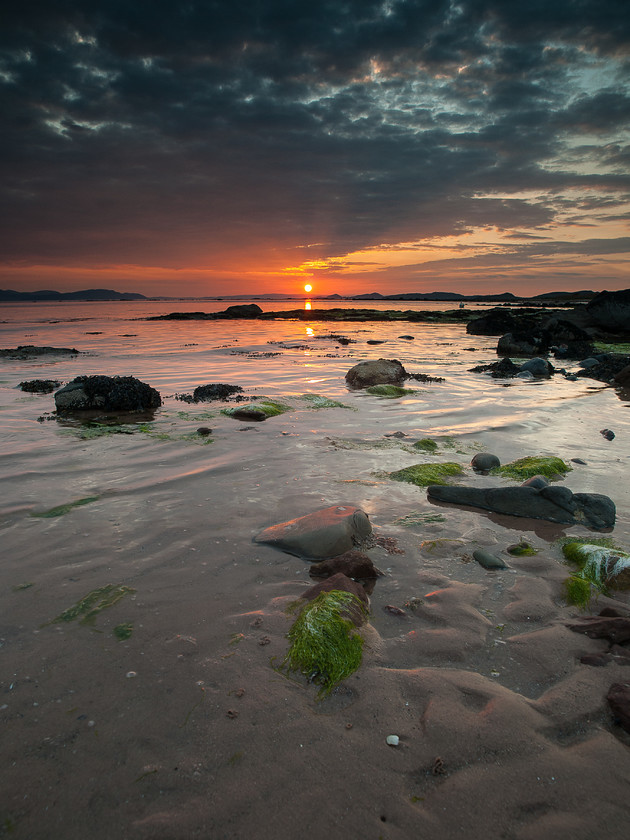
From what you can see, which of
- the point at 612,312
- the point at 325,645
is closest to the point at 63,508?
the point at 325,645

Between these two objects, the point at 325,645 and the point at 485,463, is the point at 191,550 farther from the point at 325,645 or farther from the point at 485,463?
the point at 485,463

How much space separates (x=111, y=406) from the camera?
30.5 ft

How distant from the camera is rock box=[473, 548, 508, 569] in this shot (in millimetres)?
3723

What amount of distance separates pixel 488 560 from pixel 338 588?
137 cm

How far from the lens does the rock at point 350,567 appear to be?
354 centimetres

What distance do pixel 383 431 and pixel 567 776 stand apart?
5906mm

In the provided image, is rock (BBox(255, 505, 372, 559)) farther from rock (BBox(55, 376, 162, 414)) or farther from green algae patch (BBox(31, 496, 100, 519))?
rock (BBox(55, 376, 162, 414))

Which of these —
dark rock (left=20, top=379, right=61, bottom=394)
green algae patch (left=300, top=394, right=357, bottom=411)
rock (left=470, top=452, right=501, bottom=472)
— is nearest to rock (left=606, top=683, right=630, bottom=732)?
rock (left=470, top=452, right=501, bottom=472)

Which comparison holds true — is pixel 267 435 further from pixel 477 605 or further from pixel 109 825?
pixel 109 825

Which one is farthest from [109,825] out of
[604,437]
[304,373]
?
[304,373]

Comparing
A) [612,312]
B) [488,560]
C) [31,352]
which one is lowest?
[488,560]

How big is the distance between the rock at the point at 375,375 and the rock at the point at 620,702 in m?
10.3

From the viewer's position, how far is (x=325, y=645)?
8.93ft

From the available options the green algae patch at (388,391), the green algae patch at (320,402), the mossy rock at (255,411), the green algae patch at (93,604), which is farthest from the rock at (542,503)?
the green algae patch at (388,391)
